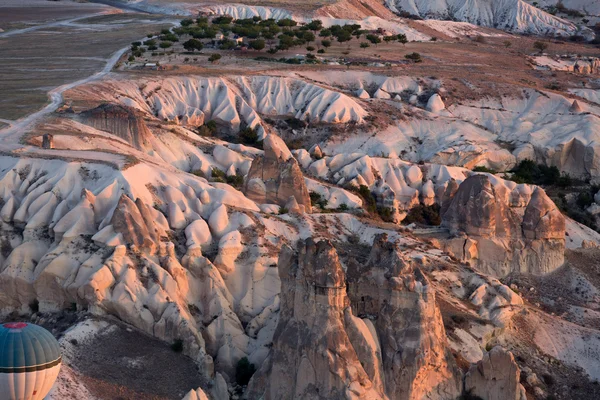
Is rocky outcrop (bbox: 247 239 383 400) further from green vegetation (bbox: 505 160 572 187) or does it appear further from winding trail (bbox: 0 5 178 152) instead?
green vegetation (bbox: 505 160 572 187)

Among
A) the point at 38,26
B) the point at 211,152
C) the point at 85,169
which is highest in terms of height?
the point at 85,169

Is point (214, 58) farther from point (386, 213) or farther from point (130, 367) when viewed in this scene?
point (130, 367)

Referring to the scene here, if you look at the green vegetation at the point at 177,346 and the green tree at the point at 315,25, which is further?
the green tree at the point at 315,25

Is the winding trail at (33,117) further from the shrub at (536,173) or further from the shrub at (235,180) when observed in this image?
the shrub at (536,173)

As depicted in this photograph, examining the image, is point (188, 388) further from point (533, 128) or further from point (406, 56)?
point (406, 56)

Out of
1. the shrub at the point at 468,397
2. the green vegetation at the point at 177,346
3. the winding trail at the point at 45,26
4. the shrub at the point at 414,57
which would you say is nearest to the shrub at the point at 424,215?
the shrub at the point at 468,397

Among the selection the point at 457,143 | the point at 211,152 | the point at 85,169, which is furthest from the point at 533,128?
the point at 85,169
